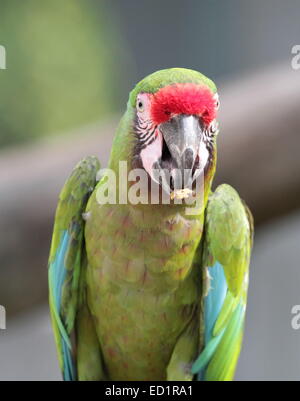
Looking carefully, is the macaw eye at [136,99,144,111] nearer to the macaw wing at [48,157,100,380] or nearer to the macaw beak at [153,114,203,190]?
the macaw beak at [153,114,203,190]

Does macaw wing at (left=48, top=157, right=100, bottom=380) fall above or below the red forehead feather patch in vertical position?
below

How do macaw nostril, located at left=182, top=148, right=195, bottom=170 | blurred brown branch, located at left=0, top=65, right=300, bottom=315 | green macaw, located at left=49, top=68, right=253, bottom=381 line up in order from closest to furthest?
macaw nostril, located at left=182, top=148, right=195, bottom=170, green macaw, located at left=49, top=68, right=253, bottom=381, blurred brown branch, located at left=0, top=65, right=300, bottom=315

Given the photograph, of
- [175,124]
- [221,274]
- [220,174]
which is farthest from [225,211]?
[220,174]

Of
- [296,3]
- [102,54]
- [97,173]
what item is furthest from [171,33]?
[97,173]

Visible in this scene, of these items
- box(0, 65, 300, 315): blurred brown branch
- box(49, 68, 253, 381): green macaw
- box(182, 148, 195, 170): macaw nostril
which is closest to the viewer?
box(182, 148, 195, 170): macaw nostril

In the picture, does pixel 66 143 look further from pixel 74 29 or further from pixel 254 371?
pixel 254 371

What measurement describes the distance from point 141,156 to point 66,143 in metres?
0.75

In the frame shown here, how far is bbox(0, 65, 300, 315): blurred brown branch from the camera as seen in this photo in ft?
4.53

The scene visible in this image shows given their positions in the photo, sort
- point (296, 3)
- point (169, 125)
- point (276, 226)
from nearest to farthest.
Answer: point (169, 125), point (276, 226), point (296, 3)

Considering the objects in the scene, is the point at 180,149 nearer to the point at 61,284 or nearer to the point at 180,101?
the point at 180,101

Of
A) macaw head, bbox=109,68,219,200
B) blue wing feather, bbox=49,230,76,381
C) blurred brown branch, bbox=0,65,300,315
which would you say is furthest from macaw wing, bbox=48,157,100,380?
blurred brown branch, bbox=0,65,300,315

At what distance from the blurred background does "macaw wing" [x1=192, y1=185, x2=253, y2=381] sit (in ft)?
1.62

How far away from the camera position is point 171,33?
1.91 metres

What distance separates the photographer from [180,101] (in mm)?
764
